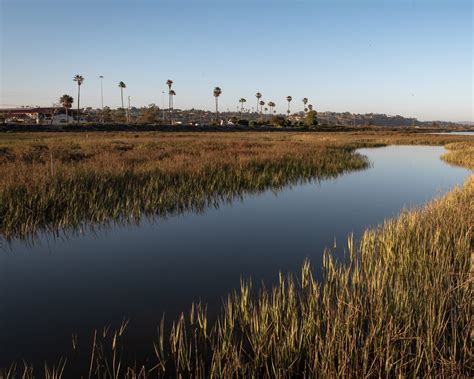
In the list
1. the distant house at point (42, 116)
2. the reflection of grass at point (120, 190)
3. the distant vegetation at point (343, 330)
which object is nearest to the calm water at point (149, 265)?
the distant vegetation at point (343, 330)

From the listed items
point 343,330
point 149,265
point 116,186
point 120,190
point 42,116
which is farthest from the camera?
point 42,116

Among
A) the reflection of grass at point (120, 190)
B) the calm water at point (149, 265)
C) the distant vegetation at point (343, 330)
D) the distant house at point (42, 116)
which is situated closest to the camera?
the distant vegetation at point (343, 330)

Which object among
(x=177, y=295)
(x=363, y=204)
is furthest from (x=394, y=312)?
(x=363, y=204)

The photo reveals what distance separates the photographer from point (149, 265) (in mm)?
7797

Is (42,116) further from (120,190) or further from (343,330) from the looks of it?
(343,330)

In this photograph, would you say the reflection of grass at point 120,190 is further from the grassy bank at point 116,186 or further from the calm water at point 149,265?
the calm water at point 149,265

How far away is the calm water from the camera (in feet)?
17.5

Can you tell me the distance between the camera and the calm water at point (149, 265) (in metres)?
5.33

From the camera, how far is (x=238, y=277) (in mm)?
7203

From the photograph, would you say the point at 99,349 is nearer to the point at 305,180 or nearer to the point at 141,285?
the point at 141,285

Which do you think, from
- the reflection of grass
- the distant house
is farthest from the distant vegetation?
the distant house

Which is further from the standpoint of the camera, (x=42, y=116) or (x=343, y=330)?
(x=42, y=116)

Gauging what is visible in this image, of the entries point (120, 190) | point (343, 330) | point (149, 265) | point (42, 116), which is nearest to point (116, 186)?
point (120, 190)

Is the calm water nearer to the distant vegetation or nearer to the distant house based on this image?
the distant vegetation
